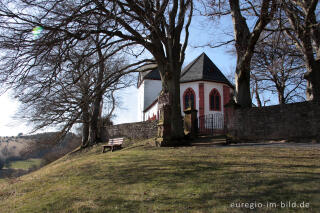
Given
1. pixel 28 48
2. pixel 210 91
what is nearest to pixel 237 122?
pixel 28 48

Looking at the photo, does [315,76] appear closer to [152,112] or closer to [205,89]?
[205,89]

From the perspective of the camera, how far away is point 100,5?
7.88 meters

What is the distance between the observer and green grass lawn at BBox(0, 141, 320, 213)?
4148mm

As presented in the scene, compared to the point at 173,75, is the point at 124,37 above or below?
above

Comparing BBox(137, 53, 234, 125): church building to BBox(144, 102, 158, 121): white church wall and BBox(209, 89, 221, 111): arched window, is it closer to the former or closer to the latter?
BBox(209, 89, 221, 111): arched window

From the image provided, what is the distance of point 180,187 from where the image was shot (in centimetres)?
496

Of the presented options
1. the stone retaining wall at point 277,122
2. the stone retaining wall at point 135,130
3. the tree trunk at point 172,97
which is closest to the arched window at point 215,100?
the stone retaining wall at point 135,130

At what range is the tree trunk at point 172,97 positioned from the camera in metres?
12.2

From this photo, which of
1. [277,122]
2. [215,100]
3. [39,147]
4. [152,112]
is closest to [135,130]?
[39,147]

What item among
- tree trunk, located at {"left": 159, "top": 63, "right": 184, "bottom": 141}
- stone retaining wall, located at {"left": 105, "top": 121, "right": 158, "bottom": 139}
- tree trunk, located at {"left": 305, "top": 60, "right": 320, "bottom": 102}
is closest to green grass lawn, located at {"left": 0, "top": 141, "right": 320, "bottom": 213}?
tree trunk, located at {"left": 159, "top": 63, "right": 184, "bottom": 141}

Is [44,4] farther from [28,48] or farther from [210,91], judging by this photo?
[210,91]

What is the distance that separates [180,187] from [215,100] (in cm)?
2266

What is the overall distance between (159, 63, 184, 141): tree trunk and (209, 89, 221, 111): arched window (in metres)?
14.8

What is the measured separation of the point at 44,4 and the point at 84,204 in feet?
19.7
